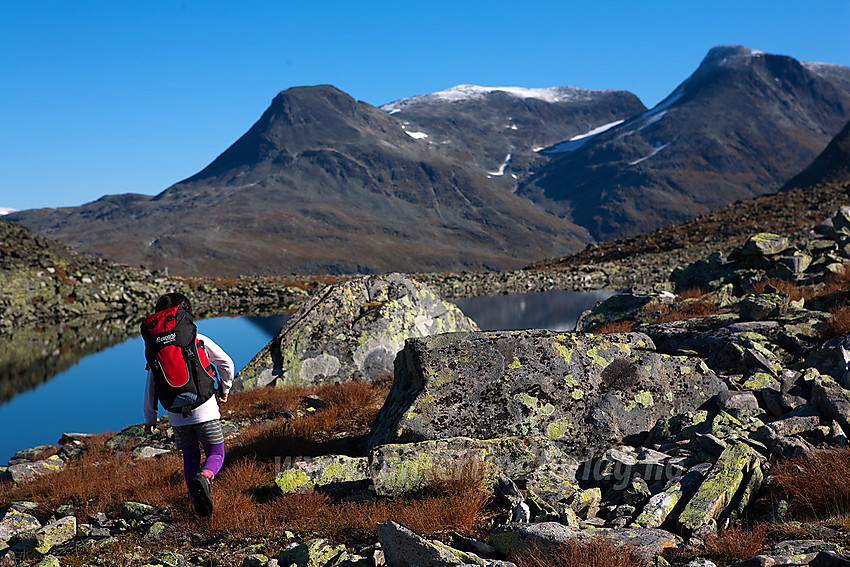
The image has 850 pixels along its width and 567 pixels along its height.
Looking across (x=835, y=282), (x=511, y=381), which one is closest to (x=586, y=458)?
(x=511, y=381)

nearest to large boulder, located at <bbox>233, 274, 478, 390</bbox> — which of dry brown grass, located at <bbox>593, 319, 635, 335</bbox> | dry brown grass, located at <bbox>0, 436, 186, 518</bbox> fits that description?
dry brown grass, located at <bbox>593, 319, 635, 335</bbox>

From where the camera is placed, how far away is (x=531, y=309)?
137ft

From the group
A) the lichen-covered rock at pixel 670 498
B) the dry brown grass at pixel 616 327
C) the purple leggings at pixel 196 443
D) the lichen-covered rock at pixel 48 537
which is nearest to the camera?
the lichen-covered rock at pixel 670 498

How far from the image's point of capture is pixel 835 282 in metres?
16.7

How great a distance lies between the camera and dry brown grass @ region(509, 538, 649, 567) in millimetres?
5051

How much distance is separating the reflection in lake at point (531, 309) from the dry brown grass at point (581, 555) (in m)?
22.3

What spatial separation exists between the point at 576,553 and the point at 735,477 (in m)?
2.35

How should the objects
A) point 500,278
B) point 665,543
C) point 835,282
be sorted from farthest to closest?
point 500,278 → point 835,282 → point 665,543

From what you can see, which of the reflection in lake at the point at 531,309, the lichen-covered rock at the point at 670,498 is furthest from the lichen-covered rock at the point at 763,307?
the reflection in lake at the point at 531,309

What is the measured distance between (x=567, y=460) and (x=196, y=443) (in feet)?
16.5

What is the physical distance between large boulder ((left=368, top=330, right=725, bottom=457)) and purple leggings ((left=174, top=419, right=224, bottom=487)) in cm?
218

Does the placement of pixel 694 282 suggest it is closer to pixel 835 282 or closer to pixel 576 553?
pixel 835 282

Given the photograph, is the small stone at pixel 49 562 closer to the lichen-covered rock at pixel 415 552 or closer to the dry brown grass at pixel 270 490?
the dry brown grass at pixel 270 490

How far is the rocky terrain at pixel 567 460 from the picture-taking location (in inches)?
226
